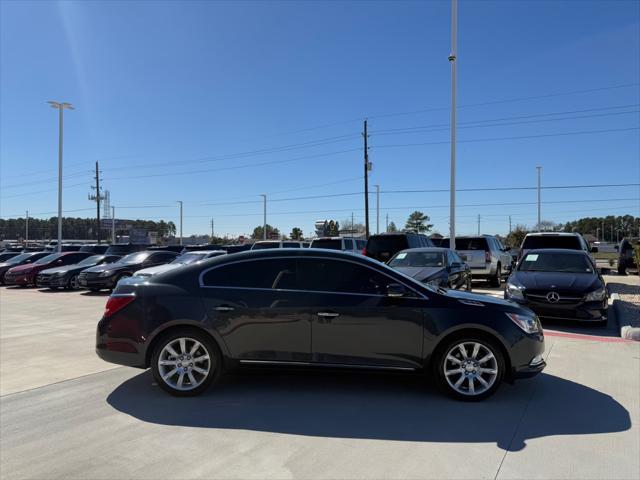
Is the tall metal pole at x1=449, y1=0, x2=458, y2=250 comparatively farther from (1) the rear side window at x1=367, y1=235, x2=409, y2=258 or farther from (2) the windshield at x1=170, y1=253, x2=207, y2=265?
(2) the windshield at x1=170, y1=253, x2=207, y2=265

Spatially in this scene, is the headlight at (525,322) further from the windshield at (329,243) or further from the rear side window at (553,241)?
the windshield at (329,243)

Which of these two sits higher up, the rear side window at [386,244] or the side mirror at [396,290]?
the rear side window at [386,244]

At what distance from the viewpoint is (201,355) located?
5043 millimetres

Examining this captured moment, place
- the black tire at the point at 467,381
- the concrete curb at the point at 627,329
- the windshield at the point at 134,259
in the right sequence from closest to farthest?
the black tire at the point at 467,381 < the concrete curb at the point at 627,329 < the windshield at the point at 134,259

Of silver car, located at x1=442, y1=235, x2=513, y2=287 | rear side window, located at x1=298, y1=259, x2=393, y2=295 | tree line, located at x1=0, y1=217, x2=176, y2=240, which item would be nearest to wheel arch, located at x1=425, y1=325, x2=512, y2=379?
rear side window, located at x1=298, y1=259, x2=393, y2=295

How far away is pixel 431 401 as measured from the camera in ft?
15.9

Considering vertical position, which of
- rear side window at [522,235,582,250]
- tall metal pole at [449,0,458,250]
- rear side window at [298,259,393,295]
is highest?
tall metal pole at [449,0,458,250]

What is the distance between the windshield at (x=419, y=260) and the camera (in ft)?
39.4

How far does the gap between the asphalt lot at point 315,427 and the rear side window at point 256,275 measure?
96cm

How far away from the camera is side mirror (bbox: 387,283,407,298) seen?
4926 mm

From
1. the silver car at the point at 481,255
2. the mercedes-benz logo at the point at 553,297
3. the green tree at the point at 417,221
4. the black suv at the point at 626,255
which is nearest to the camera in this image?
the mercedes-benz logo at the point at 553,297

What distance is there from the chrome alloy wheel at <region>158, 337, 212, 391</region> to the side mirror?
6.66ft

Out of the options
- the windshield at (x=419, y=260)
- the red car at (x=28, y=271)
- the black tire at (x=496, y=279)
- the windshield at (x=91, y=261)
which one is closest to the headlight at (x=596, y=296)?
the windshield at (x=419, y=260)

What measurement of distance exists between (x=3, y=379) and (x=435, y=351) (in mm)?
5280
